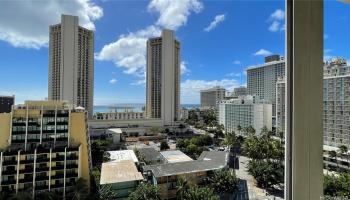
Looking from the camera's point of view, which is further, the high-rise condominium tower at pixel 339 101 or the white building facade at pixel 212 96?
the white building facade at pixel 212 96

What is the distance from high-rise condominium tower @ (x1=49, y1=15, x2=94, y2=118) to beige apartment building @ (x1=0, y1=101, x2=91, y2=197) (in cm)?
499

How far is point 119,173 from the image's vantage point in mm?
5059

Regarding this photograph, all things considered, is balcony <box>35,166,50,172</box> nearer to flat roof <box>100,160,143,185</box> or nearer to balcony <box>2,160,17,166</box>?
balcony <box>2,160,17,166</box>

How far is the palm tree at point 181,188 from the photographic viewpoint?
4.57 meters

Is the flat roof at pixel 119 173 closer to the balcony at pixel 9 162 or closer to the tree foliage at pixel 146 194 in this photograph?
the tree foliage at pixel 146 194

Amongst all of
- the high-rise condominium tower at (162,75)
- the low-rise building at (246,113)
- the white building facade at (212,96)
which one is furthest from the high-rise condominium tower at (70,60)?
the white building facade at (212,96)

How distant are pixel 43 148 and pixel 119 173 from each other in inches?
76.6

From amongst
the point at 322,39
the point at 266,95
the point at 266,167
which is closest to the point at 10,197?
the point at 322,39

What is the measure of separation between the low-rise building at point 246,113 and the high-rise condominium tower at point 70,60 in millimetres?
10159

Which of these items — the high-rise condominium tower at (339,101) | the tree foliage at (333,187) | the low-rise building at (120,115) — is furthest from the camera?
Answer: the low-rise building at (120,115)

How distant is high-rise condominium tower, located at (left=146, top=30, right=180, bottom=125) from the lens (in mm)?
15508

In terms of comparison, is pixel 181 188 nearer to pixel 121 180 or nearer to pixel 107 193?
pixel 121 180

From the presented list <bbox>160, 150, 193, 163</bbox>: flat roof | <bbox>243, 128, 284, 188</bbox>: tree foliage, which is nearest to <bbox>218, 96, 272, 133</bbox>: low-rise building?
<bbox>243, 128, 284, 188</bbox>: tree foliage

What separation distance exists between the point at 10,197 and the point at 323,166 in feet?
18.4
